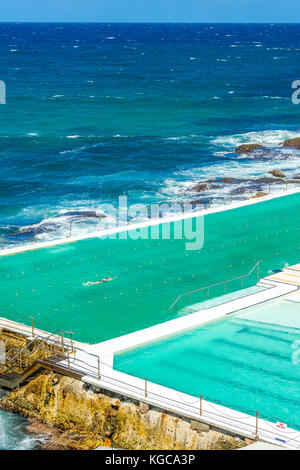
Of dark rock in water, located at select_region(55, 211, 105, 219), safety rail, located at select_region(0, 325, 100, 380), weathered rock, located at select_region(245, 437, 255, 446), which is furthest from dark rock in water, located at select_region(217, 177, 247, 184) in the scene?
weathered rock, located at select_region(245, 437, 255, 446)

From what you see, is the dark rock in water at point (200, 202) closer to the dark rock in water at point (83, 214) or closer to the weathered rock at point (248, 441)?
the dark rock in water at point (83, 214)

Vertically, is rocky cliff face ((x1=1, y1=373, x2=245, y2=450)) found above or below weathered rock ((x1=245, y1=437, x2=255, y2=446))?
below

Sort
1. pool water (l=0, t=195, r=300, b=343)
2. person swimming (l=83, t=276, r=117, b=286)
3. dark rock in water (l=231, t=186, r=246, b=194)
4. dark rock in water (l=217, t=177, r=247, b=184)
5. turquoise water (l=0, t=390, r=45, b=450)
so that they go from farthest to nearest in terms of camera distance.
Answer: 1. dark rock in water (l=217, t=177, r=247, b=184)
2. dark rock in water (l=231, t=186, r=246, b=194)
3. person swimming (l=83, t=276, r=117, b=286)
4. pool water (l=0, t=195, r=300, b=343)
5. turquoise water (l=0, t=390, r=45, b=450)

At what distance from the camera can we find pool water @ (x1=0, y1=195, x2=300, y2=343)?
20938mm

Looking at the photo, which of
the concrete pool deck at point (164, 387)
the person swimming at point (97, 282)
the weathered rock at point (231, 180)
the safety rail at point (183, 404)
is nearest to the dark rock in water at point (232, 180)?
the weathered rock at point (231, 180)

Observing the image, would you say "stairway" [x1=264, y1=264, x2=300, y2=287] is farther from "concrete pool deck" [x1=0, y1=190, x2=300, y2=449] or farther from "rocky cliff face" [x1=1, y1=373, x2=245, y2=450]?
"rocky cliff face" [x1=1, y1=373, x2=245, y2=450]

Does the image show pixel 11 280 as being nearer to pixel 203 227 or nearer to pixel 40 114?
pixel 203 227

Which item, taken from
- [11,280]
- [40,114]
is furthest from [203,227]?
[40,114]

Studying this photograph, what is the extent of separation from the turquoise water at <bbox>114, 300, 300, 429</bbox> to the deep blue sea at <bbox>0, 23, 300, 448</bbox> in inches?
148

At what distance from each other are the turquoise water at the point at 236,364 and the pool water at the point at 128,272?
5.06 ft

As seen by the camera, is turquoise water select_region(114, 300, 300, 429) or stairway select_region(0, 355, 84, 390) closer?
turquoise water select_region(114, 300, 300, 429)

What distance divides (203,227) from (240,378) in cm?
1258

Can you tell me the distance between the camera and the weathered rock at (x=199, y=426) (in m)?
15.4

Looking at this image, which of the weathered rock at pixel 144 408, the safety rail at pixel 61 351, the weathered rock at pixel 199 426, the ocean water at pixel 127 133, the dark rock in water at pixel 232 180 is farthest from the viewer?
the dark rock in water at pixel 232 180
